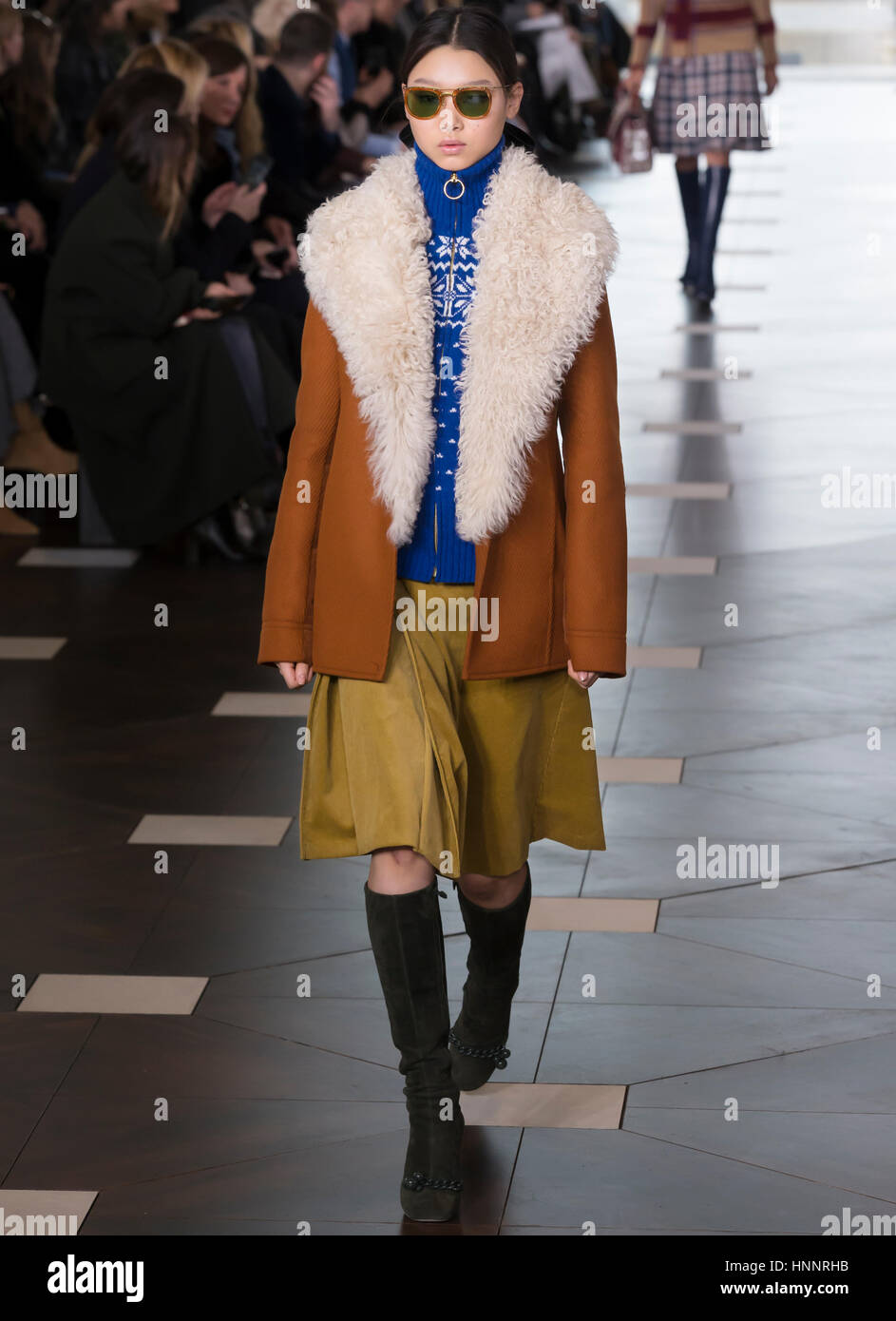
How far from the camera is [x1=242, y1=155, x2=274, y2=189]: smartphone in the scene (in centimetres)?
770

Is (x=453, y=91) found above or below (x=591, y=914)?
above

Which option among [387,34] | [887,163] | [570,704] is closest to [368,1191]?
Result: [570,704]

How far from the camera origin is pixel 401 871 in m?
3.11

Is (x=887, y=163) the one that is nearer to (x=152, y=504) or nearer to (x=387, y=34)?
(x=387, y=34)

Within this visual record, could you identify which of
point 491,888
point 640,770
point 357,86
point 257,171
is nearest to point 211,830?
point 640,770

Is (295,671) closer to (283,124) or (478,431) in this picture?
(478,431)

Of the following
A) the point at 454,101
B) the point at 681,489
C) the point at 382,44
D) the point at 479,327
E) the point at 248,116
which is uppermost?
the point at 454,101

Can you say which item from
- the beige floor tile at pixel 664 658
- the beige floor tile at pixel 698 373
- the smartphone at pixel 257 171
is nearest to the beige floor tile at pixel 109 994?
the beige floor tile at pixel 664 658

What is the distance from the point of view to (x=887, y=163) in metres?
15.8

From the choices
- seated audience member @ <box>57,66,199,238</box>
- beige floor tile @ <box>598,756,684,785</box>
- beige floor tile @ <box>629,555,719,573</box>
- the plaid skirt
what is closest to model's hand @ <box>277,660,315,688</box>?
beige floor tile @ <box>598,756,684,785</box>

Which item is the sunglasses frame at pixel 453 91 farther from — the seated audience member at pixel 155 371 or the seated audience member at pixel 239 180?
the seated audience member at pixel 239 180

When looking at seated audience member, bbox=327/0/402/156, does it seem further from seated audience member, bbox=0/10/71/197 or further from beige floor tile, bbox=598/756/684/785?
beige floor tile, bbox=598/756/684/785

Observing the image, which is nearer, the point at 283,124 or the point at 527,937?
the point at 527,937

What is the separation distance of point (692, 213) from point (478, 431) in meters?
8.24
